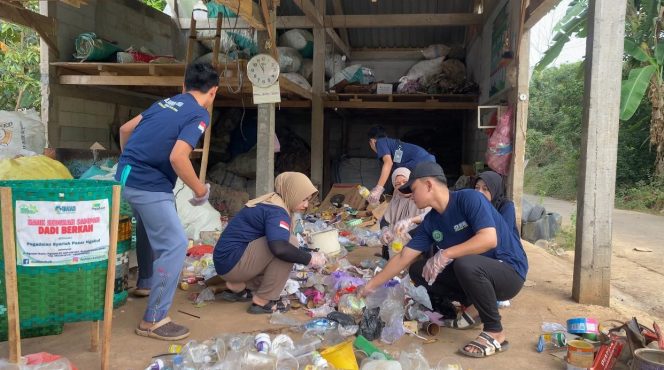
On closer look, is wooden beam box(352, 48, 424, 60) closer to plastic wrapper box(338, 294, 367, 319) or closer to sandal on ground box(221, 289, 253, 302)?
sandal on ground box(221, 289, 253, 302)

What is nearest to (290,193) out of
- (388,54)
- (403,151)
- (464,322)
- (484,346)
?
(464,322)

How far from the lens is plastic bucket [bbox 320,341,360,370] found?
255cm

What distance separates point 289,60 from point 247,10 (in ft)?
14.4

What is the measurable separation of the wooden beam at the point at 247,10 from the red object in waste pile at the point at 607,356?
3.97 meters

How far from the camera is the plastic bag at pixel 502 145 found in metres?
6.57

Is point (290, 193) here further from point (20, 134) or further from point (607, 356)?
point (20, 134)

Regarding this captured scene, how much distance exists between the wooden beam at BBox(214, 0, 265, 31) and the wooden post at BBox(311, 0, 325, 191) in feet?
13.0

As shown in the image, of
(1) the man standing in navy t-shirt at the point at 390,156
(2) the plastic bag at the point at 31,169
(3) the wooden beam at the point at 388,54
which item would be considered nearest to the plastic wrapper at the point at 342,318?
(1) the man standing in navy t-shirt at the point at 390,156

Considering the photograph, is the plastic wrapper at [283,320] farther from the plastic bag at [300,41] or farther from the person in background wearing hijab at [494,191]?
the plastic bag at [300,41]

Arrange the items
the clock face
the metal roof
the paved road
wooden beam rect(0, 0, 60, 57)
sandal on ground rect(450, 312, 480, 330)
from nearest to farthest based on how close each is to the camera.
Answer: sandal on ground rect(450, 312, 480, 330) → the paved road → wooden beam rect(0, 0, 60, 57) → the clock face → the metal roof

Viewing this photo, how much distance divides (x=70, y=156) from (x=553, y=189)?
51.4 feet

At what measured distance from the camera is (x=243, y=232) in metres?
3.54

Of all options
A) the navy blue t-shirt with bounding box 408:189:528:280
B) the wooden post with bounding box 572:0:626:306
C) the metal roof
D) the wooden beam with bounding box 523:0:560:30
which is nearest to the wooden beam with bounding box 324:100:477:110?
the metal roof

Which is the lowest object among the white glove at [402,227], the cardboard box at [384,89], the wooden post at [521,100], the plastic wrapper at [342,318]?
the plastic wrapper at [342,318]
